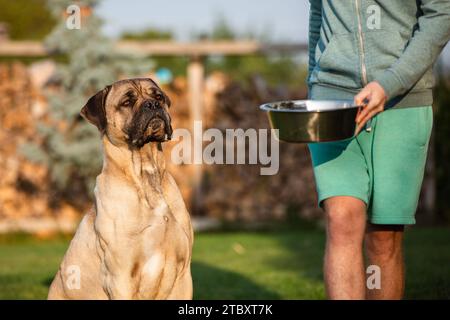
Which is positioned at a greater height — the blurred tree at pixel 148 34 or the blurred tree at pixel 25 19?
the blurred tree at pixel 25 19

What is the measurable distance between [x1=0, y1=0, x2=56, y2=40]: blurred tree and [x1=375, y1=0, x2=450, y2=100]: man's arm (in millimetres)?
16848

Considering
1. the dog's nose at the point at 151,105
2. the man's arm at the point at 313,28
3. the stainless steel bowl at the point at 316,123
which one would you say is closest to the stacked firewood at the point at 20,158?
the dog's nose at the point at 151,105

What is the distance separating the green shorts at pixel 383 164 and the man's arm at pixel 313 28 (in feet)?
1.72

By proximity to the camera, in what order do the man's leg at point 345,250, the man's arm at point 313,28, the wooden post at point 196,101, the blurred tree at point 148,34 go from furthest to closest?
the blurred tree at point 148,34, the wooden post at point 196,101, the man's arm at point 313,28, the man's leg at point 345,250

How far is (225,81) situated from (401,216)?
7.00 metres

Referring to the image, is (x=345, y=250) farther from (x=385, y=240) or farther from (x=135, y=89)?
(x=135, y=89)

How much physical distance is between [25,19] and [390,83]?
1766 cm

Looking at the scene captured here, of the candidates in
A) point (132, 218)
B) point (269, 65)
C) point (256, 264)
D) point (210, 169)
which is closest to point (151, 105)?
point (132, 218)

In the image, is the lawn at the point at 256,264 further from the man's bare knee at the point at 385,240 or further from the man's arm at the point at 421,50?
the man's arm at the point at 421,50

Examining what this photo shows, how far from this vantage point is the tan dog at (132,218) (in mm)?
3857

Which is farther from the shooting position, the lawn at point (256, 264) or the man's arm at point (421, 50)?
the lawn at point (256, 264)

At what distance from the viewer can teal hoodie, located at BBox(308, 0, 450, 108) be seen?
11.7 ft

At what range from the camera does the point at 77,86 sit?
381 inches

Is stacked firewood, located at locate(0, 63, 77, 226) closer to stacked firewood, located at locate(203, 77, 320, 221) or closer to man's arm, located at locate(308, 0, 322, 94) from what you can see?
stacked firewood, located at locate(203, 77, 320, 221)
